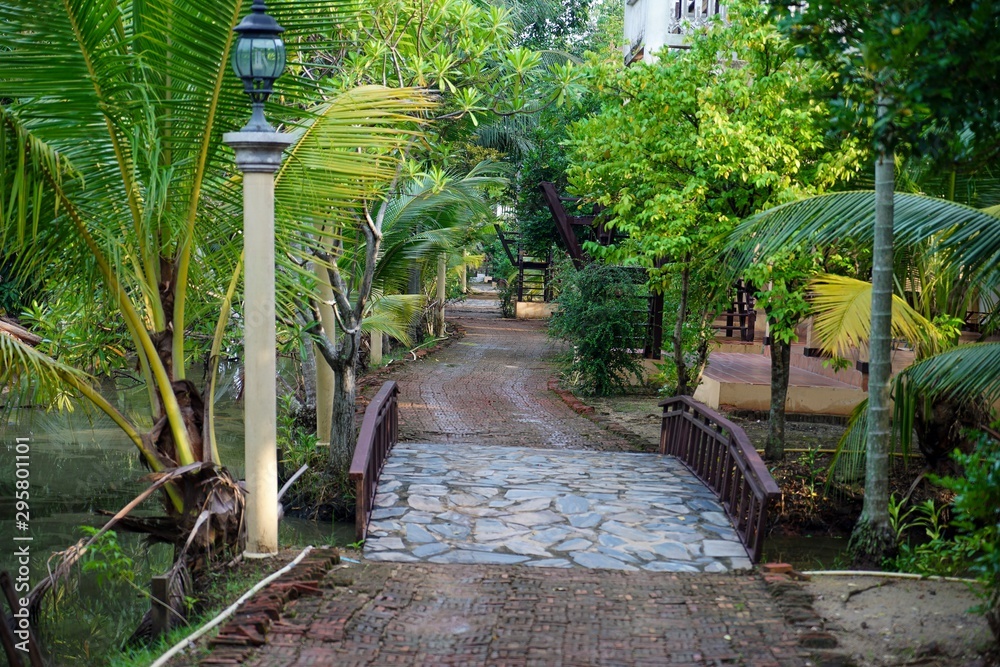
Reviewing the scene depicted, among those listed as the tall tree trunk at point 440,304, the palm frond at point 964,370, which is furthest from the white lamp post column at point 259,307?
the tall tree trunk at point 440,304

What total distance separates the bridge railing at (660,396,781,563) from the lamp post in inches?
140

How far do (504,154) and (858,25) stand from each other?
77.2 ft

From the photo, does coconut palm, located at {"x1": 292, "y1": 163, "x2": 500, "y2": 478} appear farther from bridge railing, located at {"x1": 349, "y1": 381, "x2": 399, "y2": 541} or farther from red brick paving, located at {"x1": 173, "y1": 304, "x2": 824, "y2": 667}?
red brick paving, located at {"x1": 173, "y1": 304, "x2": 824, "y2": 667}

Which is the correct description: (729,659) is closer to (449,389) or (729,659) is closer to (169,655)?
(169,655)

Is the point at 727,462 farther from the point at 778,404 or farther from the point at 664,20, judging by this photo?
the point at 664,20

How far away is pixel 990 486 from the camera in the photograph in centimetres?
445

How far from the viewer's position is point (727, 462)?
8.82m

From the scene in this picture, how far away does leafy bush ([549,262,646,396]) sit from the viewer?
57.9 feet

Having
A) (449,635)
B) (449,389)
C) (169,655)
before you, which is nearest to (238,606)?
(169,655)

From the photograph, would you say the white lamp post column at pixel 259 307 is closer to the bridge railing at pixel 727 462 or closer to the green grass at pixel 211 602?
the green grass at pixel 211 602

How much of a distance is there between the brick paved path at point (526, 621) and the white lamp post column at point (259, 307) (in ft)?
2.71

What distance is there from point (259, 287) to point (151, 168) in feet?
3.38

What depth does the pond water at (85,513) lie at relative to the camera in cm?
830

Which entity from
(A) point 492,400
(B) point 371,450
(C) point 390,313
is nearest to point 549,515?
(B) point 371,450
